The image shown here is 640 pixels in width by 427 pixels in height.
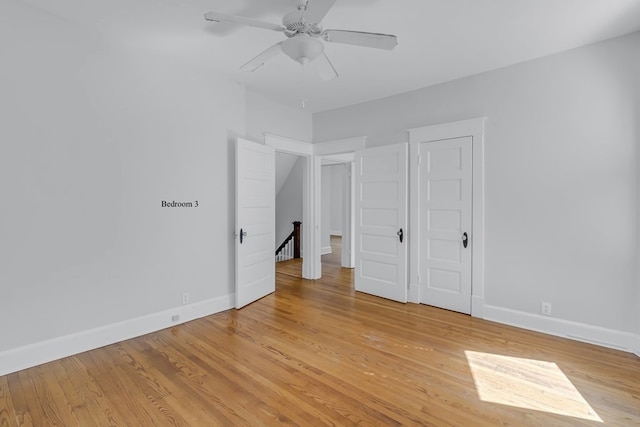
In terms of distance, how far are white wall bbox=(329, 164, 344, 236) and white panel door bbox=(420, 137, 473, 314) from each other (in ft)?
24.3

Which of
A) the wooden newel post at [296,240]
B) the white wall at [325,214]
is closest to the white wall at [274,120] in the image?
the wooden newel post at [296,240]

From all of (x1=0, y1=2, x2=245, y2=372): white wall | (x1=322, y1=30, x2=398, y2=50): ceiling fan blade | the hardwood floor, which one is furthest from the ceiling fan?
the hardwood floor

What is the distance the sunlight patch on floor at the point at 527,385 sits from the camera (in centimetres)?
208

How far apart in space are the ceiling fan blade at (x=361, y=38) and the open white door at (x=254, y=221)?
2066 millimetres

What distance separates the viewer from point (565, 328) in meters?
3.18

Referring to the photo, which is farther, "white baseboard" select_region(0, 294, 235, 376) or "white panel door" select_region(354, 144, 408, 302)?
"white panel door" select_region(354, 144, 408, 302)

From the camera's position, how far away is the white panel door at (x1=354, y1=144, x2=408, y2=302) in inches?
170

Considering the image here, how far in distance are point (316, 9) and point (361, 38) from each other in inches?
16.1

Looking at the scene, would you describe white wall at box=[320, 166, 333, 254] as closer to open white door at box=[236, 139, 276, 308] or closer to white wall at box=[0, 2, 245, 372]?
open white door at box=[236, 139, 276, 308]

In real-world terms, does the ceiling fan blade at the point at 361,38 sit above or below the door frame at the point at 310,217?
above

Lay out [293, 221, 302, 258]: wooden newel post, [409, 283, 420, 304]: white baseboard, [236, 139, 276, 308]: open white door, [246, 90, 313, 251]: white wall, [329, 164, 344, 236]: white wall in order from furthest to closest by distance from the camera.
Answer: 1. [329, 164, 344, 236]: white wall
2. [293, 221, 302, 258]: wooden newel post
3. [246, 90, 313, 251]: white wall
4. [409, 283, 420, 304]: white baseboard
5. [236, 139, 276, 308]: open white door

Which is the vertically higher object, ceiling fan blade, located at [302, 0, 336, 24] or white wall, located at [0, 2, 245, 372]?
ceiling fan blade, located at [302, 0, 336, 24]

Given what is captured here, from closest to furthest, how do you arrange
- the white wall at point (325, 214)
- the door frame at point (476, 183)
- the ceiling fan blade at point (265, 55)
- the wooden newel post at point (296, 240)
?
1. the ceiling fan blade at point (265, 55)
2. the door frame at point (476, 183)
3. the wooden newel post at point (296, 240)
4. the white wall at point (325, 214)

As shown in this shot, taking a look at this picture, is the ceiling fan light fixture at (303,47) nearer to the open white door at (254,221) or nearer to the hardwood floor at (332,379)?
the open white door at (254,221)
